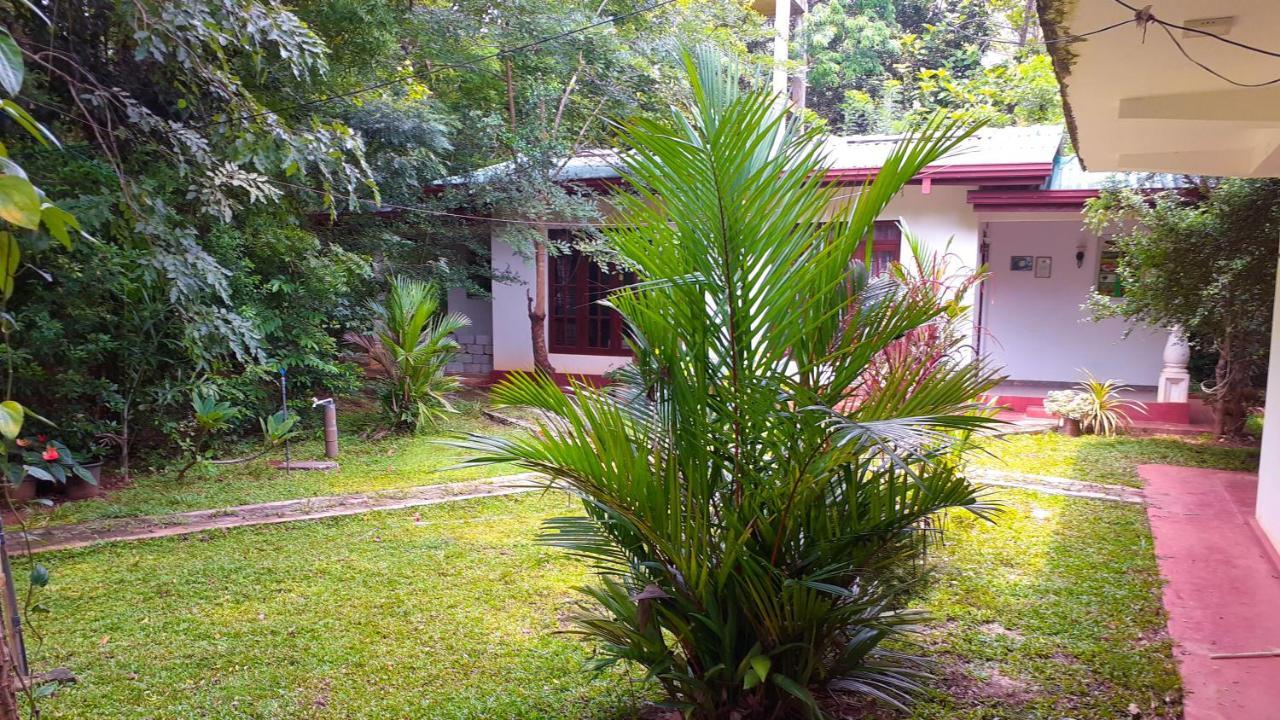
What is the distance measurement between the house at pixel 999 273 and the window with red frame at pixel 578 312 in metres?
0.01

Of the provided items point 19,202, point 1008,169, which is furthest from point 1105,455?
point 19,202

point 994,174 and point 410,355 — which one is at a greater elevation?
point 994,174

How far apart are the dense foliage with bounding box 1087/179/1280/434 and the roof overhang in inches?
47.0

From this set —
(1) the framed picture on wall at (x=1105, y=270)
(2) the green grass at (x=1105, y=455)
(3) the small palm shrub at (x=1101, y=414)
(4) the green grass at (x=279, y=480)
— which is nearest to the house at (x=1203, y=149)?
(2) the green grass at (x=1105, y=455)

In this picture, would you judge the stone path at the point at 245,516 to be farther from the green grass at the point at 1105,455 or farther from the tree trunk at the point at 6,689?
the green grass at the point at 1105,455

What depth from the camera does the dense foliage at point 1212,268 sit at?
20.5 ft

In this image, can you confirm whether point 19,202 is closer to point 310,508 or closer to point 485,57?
point 310,508

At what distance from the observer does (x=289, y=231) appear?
24.3 ft

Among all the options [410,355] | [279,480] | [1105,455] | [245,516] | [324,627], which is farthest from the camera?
[410,355]

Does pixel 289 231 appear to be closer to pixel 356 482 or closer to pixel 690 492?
pixel 356 482

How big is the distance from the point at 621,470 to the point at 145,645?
2.51m

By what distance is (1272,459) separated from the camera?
174 inches

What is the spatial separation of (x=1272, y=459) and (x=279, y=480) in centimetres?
660

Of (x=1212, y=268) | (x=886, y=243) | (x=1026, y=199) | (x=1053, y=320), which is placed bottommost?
(x=1053, y=320)
